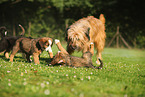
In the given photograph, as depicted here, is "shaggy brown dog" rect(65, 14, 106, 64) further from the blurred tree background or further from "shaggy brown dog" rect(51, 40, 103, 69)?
the blurred tree background

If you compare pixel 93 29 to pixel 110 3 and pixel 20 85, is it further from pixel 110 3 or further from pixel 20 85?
pixel 110 3

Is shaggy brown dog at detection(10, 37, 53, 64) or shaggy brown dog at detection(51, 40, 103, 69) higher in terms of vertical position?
shaggy brown dog at detection(10, 37, 53, 64)

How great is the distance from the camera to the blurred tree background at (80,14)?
23234 mm

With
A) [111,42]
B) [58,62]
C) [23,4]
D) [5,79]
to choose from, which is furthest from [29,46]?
[23,4]

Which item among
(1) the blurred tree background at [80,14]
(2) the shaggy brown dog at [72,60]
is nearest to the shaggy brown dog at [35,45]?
(2) the shaggy brown dog at [72,60]

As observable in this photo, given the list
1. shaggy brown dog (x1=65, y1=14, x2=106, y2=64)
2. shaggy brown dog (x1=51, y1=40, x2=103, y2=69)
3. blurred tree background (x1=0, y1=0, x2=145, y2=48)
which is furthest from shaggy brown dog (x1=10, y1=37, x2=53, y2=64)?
blurred tree background (x1=0, y1=0, x2=145, y2=48)

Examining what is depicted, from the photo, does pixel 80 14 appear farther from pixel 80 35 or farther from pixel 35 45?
pixel 35 45

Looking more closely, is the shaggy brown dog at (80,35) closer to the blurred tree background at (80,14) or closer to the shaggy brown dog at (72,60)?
the shaggy brown dog at (72,60)

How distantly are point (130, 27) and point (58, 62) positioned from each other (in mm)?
19594

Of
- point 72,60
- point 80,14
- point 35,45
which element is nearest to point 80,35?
point 72,60

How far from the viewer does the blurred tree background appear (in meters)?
23.2

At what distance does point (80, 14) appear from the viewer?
26578 millimetres

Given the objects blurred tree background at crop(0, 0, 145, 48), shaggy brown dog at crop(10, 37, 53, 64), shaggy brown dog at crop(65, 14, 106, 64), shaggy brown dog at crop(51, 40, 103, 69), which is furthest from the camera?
blurred tree background at crop(0, 0, 145, 48)

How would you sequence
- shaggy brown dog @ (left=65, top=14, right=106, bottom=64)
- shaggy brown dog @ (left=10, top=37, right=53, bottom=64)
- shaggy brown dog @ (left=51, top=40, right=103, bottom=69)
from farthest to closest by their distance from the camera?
1. shaggy brown dog @ (left=65, top=14, right=106, bottom=64)
2. shaggy brown dog @ (left=51, top=40, right=103, bottom=69)
3. shaggy brown dog @ (left=10, top=37, right=53, bottom=64)
